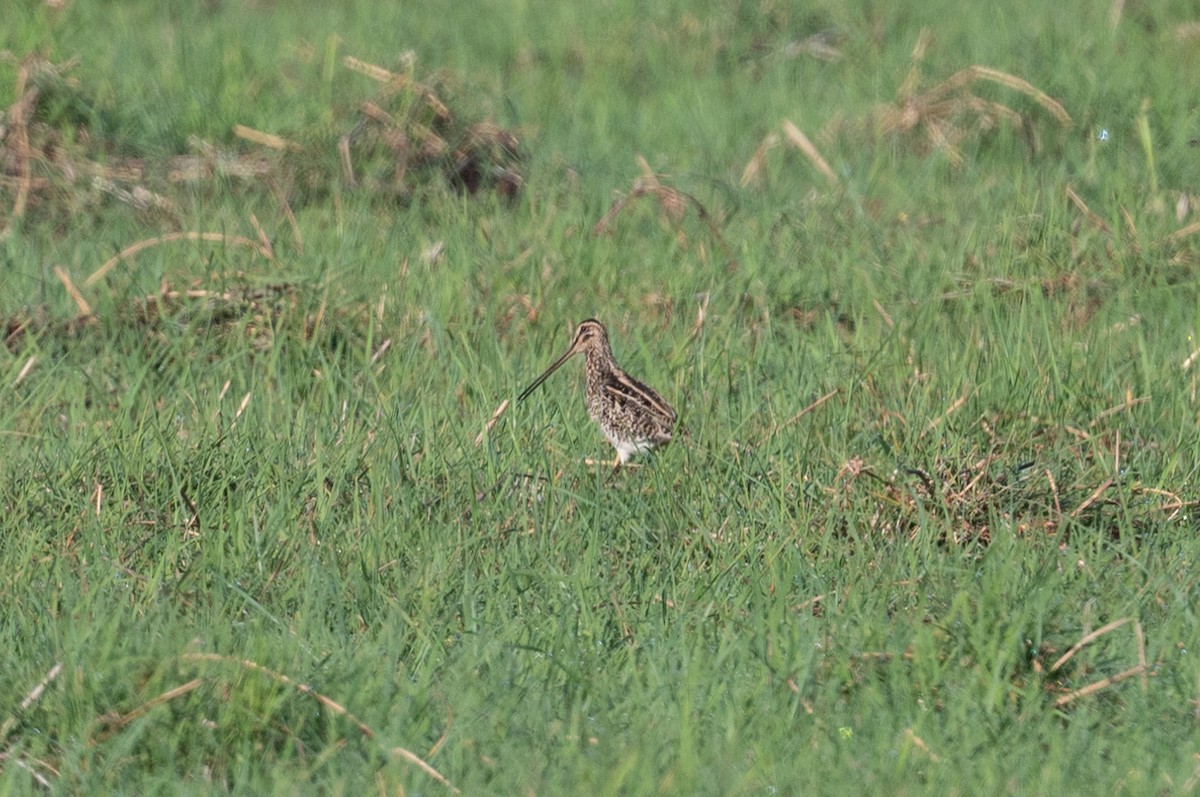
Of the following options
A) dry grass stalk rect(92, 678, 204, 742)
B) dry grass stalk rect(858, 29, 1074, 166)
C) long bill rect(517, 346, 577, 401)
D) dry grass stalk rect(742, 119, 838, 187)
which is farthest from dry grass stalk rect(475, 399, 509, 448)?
dry grass stalk rect(858, 29, 1074, 166)

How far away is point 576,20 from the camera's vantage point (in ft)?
34.5

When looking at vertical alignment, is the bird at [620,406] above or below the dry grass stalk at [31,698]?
below

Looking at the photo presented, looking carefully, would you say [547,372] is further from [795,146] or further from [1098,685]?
[795,146]

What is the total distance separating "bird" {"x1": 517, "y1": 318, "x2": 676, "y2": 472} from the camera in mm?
5418

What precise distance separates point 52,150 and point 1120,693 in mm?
5757

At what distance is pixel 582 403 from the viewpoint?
596cm

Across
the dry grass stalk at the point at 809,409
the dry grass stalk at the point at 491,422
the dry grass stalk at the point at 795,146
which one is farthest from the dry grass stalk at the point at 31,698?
the dry grass stalk at the point at 795,146

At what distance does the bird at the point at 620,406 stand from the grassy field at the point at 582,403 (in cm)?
8

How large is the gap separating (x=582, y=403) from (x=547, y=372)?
146mm

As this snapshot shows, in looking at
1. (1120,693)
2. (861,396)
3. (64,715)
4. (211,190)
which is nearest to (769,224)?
(861,396)

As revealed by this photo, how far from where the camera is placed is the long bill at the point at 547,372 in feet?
19.0

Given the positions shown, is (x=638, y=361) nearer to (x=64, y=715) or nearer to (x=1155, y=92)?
(x=64, y=715)

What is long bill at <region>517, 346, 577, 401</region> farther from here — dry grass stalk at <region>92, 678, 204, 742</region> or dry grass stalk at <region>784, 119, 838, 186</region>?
dry grass stalk at <region>784, 119, 838, 186</region>

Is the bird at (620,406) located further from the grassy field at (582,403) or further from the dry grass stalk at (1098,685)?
the dry grass stalk at (1098,685)
